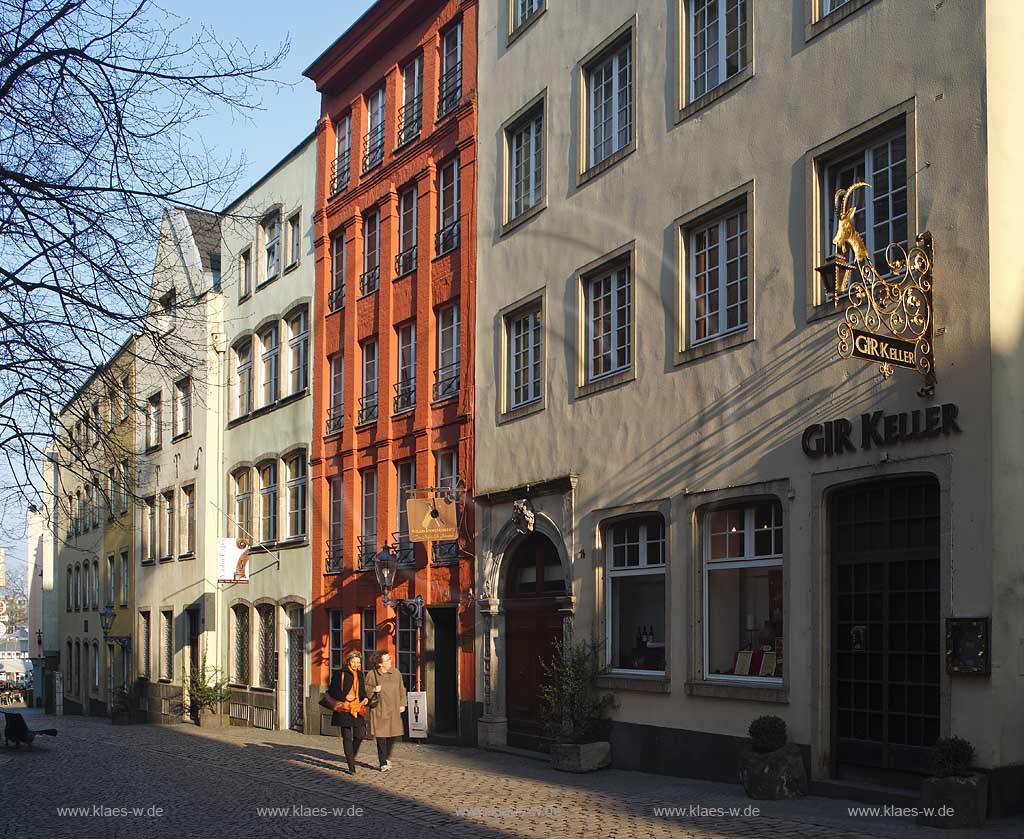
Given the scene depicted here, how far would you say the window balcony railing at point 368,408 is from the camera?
27391mm

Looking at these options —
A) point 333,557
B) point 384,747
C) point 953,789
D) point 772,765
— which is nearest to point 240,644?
point 333,557

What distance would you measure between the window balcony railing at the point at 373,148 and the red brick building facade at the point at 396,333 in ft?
0.18

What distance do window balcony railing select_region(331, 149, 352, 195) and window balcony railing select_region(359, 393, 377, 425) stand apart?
5124mm

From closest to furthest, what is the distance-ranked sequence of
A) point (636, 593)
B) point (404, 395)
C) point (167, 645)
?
point (636, 593) < point (404, 395) < point (167, 645)

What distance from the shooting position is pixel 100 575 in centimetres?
4903

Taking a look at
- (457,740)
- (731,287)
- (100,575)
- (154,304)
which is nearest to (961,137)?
(731,287)

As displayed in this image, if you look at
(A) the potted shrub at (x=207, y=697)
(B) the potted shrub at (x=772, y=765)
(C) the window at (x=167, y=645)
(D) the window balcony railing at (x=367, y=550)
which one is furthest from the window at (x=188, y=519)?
(B) the potted shrub at (x=772, y=765)

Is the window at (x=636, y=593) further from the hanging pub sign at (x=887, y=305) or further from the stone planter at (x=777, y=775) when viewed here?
the hanging pub sign at (x=887, y=305)

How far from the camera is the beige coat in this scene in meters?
17.9

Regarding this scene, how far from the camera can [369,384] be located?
27891 millimetres

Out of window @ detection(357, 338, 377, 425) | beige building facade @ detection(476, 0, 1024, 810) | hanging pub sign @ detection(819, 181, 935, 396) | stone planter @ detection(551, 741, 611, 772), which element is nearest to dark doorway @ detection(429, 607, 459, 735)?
beige building facade @ detection(476, 0, 1024, 810)

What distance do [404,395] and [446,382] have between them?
1.93 metres

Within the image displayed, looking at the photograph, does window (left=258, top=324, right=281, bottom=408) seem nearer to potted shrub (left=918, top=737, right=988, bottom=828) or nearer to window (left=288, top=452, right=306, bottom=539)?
window (left=288, top=452, right=306, bottom=539)

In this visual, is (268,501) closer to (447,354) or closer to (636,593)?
(447,354)
